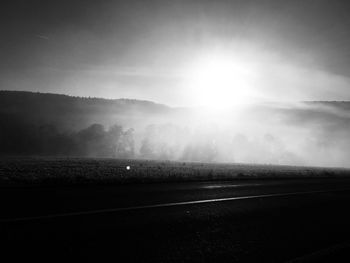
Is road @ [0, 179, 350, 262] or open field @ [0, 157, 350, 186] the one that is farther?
open field @ [0, 157, 350, 186]

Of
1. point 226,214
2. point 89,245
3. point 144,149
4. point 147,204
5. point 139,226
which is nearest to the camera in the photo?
point 89,245

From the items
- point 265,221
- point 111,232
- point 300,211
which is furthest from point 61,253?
point 300,211

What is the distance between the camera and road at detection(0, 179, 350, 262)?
12.5ft

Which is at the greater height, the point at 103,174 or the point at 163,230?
the point at 163,230

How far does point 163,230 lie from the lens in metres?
4.93

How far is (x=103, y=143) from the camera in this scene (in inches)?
6358

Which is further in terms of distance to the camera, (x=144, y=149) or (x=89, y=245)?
(x=144, y=149)

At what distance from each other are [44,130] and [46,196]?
17519 cm

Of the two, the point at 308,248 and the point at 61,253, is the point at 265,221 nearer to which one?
the point at 308,248

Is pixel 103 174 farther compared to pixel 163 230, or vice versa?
pixel 103 174

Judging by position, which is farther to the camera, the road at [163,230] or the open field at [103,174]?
the open field at [103,174]

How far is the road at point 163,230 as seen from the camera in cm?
380

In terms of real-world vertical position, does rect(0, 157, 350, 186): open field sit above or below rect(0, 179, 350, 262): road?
below

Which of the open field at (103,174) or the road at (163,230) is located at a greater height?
the road at (163,230)
